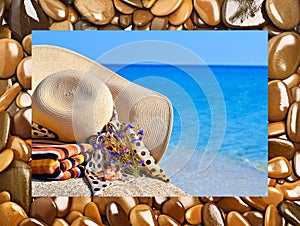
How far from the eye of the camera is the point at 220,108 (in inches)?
44.3

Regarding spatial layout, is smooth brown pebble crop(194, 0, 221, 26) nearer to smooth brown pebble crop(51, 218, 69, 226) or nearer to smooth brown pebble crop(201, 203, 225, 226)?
smooth brown pebble crop(201, 203, 225, 226)

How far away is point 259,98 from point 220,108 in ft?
0.39

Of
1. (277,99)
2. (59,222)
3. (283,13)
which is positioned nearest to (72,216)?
(59,222)

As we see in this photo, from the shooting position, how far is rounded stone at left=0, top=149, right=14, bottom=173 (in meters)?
1.12

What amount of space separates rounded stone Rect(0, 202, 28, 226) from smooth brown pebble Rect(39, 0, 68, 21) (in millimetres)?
570

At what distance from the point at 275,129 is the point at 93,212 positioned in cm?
59

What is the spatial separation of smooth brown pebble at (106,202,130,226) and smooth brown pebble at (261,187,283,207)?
0.42 metres

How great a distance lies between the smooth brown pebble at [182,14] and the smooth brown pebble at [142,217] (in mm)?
562

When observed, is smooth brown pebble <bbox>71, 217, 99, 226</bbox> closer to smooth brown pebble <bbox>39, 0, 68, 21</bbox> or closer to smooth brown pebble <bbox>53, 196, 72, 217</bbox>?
smooth brown pebble <bbox>53, 196, 72, 217</bbox>

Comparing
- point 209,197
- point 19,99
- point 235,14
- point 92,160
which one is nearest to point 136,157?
point 92,160

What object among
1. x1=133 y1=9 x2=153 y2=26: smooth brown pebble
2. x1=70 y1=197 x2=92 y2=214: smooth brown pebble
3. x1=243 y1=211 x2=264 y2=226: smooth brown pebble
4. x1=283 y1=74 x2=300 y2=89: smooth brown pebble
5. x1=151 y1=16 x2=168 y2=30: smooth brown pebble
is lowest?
x1=243 y1=211 x2=264 y2=226: smooth brown pebble

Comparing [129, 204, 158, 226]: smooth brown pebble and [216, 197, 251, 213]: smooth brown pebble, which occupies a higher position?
[216, 197, 251, 213]: smooth brown pebble

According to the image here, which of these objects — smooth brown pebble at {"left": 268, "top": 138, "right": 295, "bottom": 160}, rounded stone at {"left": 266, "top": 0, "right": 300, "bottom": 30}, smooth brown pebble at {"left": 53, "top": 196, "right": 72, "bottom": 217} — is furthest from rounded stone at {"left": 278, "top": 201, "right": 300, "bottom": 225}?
smooth brown pebble at {"left": 53, "top": 196, "right": 72, "bottom": 217}

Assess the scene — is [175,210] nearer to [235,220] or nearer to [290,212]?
[235,220]
